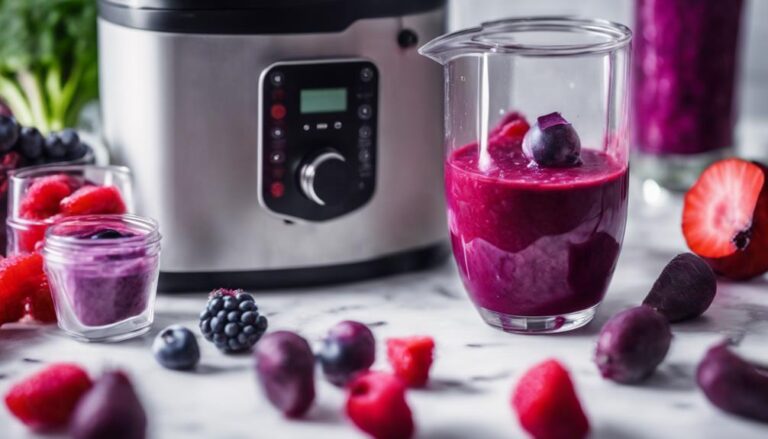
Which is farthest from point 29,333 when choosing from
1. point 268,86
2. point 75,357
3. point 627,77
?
point 627,77

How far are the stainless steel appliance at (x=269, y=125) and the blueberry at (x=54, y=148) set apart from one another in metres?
0.08

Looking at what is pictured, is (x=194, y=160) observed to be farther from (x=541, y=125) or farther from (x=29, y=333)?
(x=541, y=125)

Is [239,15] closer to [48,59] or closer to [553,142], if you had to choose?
[553,142]

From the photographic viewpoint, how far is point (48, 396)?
90cm

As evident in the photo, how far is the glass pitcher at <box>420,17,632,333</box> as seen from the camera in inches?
40.8

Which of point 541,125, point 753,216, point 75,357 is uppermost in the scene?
point 541,125

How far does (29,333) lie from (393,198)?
43cm

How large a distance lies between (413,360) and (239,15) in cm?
42

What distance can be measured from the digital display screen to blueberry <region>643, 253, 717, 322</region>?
15.6 inches

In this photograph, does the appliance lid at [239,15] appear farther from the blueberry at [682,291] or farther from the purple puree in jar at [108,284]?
the blueberry at [682,291]

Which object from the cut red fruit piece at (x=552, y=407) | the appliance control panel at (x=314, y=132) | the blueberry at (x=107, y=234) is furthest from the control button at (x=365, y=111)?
the cut red fruit piece at (x=552, y=407)

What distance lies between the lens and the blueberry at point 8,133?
1.25 m

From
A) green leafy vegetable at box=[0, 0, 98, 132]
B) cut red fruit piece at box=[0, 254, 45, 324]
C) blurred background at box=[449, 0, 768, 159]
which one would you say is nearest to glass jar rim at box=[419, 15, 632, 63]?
cut red fruit piece at box=[0, 254, 45, 324]

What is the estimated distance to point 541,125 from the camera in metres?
1.03
